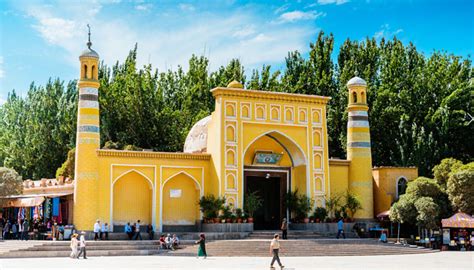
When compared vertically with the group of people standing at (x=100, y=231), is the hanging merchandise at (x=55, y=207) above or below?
above

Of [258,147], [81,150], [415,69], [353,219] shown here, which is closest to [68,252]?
[81,150]

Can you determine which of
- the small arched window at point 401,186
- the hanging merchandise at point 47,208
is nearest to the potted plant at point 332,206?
the small arched window at point 401,186

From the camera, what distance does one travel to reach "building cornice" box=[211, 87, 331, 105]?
27.3m

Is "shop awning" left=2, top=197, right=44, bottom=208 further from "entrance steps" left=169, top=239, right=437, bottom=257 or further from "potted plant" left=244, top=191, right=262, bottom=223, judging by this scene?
"potted plant" left=244, top=191, right=262, bottom=223

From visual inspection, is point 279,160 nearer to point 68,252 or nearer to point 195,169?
point 195,169

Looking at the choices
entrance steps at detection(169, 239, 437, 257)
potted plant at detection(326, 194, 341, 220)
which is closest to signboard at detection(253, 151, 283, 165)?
potted plant at detection(326, 194, 341, 220)

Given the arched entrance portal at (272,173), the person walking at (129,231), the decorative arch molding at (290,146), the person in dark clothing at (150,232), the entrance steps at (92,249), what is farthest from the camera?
the arched entrance portal at (272,173)

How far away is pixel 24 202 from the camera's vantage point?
28844 millimetres

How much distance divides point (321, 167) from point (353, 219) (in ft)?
9.32

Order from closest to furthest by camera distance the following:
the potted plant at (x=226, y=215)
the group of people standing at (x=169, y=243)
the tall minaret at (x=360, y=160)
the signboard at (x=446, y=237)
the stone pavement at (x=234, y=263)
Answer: the stone pavement at (x=234, y=263)
the group of people standing at (x=169, y=243)
the signboard at (x=446, y=237)
the potted plant at (x=226, y=215)
the tall minaret at (x=360, y=160)

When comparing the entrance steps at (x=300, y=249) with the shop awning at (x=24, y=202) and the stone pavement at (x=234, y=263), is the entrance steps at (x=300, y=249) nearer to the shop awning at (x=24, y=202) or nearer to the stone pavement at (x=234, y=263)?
the stone pavement at (x=234, y=263)

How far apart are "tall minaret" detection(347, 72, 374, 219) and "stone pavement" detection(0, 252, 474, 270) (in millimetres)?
7980

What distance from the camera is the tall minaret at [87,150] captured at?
2494cm

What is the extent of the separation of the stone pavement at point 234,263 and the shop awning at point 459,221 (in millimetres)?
3752
